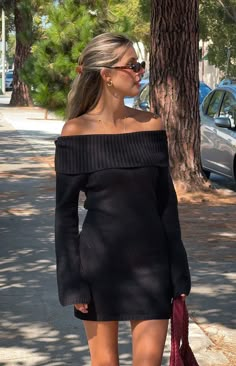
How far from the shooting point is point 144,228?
13.1ft

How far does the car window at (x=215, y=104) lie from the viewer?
15.7 m

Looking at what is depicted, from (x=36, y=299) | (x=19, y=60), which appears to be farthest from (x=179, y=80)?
(x=19, y=60)

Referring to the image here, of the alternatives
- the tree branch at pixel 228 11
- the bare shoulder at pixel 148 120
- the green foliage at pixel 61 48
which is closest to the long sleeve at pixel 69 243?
the bare shoulder at pixel 148 120

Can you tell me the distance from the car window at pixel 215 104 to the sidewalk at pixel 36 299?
274cm

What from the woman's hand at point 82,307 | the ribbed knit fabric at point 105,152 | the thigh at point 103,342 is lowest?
the thigh at point 103,342

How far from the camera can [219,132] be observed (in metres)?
15.0

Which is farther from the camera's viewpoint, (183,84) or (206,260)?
(183,84)

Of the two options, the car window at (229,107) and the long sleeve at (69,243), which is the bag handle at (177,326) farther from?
the car window at (229,107)

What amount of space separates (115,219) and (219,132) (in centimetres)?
1109

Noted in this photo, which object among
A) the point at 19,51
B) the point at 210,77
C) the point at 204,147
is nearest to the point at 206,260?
the point at 204,147

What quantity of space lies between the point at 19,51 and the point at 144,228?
3956cm

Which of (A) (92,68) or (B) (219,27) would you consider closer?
(A) (92,68)

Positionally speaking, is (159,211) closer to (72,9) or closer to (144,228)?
(144,228)

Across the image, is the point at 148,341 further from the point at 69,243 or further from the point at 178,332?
the point at 69,243
